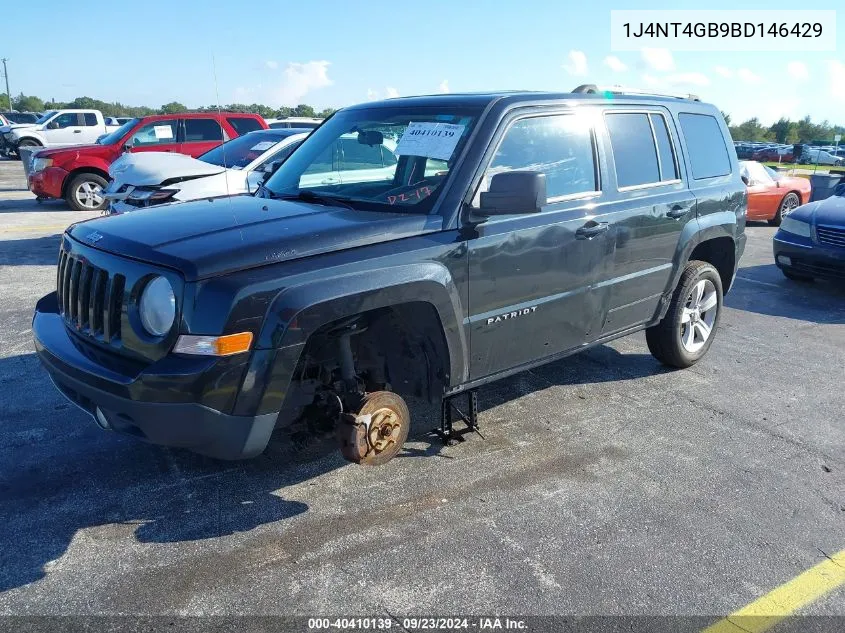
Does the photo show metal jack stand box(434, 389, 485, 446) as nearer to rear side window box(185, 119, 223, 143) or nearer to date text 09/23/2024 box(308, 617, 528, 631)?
date text 09/23/2024 box(308, 617, 528, 631)

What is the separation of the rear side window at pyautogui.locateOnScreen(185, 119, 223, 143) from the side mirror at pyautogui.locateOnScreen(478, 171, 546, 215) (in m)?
12.0

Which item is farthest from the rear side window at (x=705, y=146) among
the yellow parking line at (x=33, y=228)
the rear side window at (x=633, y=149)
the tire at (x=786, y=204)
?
the tire at (x=786, y=204)

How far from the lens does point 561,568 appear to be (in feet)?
10.0

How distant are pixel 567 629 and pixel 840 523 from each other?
171 centimetres

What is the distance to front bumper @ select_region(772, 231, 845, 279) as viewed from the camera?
8273 millimetres

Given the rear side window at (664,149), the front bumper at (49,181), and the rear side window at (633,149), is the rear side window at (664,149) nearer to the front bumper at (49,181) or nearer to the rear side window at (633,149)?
the rear side window at (633,149)

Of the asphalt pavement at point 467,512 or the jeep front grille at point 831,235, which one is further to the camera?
the jeep front grille at point 831,235

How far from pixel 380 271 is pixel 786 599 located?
2197 mm

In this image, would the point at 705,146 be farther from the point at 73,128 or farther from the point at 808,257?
the point at 73,128

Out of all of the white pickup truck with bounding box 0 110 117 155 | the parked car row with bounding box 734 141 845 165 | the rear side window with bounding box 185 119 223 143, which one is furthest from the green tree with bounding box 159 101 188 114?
the parked car row with bounding box 734 141 845 165

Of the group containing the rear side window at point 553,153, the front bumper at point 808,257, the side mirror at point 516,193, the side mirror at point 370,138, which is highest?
the side mirror at point 370,138

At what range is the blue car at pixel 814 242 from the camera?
327 inches

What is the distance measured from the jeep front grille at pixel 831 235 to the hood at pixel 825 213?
67 millimetres

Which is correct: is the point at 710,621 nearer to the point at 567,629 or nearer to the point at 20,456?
the point at 567,629
